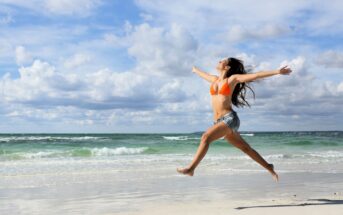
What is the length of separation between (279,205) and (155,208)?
1862 mm

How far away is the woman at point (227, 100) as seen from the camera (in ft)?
21.6

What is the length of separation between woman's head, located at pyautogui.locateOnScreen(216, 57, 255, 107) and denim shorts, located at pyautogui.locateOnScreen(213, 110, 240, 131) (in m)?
0.41

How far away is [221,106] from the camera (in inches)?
267

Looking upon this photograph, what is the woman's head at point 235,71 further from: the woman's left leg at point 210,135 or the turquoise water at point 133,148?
A: the turquoise water at point 133,148

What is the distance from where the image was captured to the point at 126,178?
11.4m

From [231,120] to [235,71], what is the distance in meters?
0.81

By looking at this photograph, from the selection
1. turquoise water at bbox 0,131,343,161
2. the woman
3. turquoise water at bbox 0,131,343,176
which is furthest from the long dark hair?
turquoise water at bbox 0,131,343,161

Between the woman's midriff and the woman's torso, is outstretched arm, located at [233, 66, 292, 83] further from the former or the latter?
the woman's midriff

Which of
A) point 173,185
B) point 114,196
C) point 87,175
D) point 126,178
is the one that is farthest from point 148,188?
point 87,175

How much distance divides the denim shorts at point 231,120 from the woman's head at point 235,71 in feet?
1.35

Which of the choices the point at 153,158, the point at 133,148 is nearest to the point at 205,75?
the point at 153,158

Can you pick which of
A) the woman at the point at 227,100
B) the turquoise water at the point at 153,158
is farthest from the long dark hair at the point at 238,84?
the turquoise water at the point at 153,158

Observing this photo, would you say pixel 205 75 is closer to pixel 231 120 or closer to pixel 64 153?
pixel 231 120

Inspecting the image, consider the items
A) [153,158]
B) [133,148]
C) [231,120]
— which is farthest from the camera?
[133,148]
